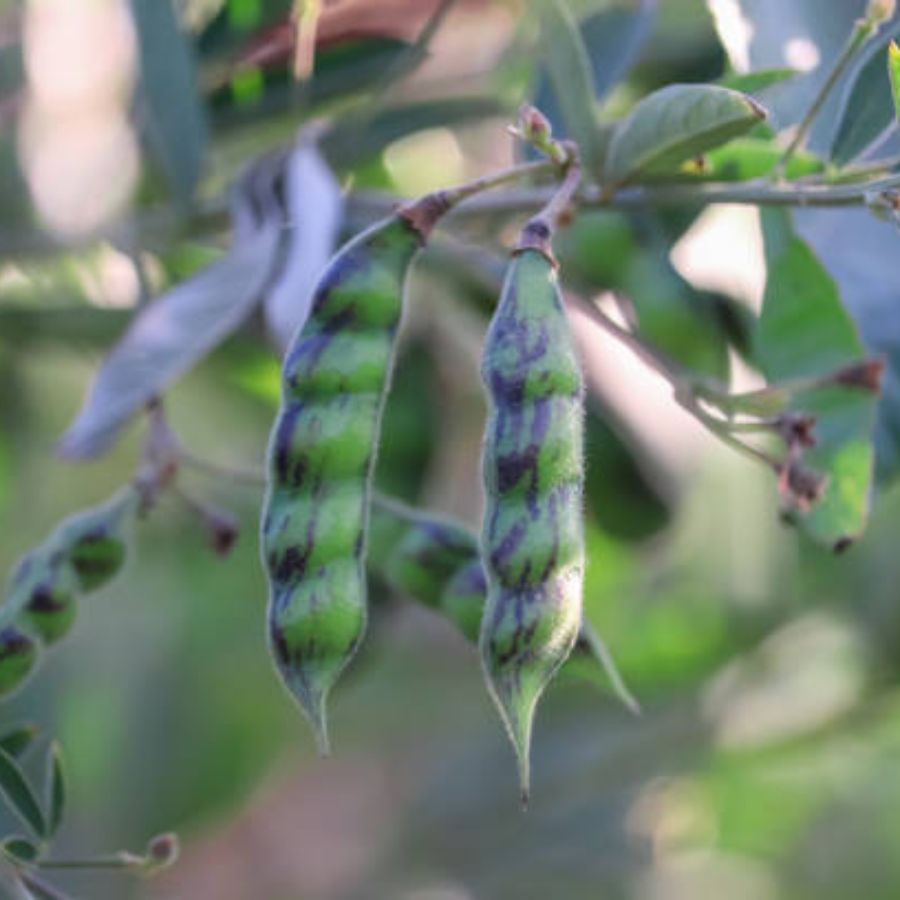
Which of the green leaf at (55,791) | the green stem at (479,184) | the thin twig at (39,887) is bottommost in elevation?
the thin twig at (39,887)

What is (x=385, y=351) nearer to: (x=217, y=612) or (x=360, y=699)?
(x=217, y=612)

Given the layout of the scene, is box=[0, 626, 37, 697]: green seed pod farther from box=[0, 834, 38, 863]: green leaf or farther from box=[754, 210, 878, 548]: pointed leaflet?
box=[754, 210, 878, 548]: pointed leaflet

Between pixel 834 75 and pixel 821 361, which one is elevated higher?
pixel 834 75

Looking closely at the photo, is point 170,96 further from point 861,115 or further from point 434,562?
point 861,115

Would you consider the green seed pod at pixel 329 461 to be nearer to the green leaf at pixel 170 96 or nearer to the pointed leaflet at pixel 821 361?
the pointed leaflet at pixel 821 361

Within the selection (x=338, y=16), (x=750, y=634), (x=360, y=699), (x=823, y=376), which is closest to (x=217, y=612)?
(x=360, y=699)

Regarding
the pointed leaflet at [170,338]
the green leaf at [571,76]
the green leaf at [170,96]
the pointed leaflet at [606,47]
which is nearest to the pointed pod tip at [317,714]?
the pointed leaflet at [170,338]

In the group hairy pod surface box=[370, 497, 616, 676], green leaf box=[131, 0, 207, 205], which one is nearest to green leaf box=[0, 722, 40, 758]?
hairy pod surface box=[370, 497, 616, 676]

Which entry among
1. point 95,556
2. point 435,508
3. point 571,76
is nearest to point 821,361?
point 571,76
